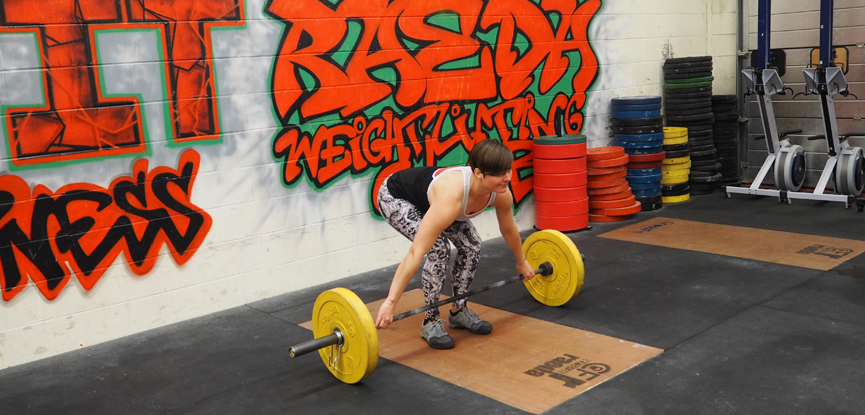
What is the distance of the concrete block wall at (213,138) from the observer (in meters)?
3.86

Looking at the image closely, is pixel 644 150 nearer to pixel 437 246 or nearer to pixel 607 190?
pixel 607 190

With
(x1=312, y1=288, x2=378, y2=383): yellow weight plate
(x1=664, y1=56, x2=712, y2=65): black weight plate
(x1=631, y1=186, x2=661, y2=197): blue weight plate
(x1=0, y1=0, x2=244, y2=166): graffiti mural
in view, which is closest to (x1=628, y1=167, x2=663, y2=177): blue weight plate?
(x1=631, y1=186, x2=661, y2=197): blue weight plate

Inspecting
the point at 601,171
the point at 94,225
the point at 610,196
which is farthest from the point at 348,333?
the point at 610,196

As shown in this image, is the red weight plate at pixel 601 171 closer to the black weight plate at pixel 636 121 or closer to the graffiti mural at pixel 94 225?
the black weight plate at pixel 636 121

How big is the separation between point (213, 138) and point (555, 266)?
2.14 m

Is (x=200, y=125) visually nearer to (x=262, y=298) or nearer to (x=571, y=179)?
(x=262, y=298)

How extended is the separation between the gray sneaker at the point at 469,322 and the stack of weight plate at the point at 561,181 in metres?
2.32

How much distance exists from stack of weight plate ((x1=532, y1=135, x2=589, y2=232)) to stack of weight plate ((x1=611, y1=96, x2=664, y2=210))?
829 millimetres

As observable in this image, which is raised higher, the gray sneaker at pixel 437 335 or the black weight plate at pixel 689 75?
the black weight plate at pixel 689 75

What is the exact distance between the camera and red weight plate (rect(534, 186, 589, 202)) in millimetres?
6055

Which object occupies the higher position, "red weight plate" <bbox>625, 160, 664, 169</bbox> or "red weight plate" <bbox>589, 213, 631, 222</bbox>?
"red weight plate" <bbox>625, 160, 664, 169</bbox>

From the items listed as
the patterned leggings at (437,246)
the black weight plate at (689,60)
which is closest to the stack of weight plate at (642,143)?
the black weight plate at (689,60)

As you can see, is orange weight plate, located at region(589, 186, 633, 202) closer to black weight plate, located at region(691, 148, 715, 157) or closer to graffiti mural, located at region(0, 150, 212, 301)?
black weight plate, located at region(691, 148, 715, 157)

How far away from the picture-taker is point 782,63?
7.45m
